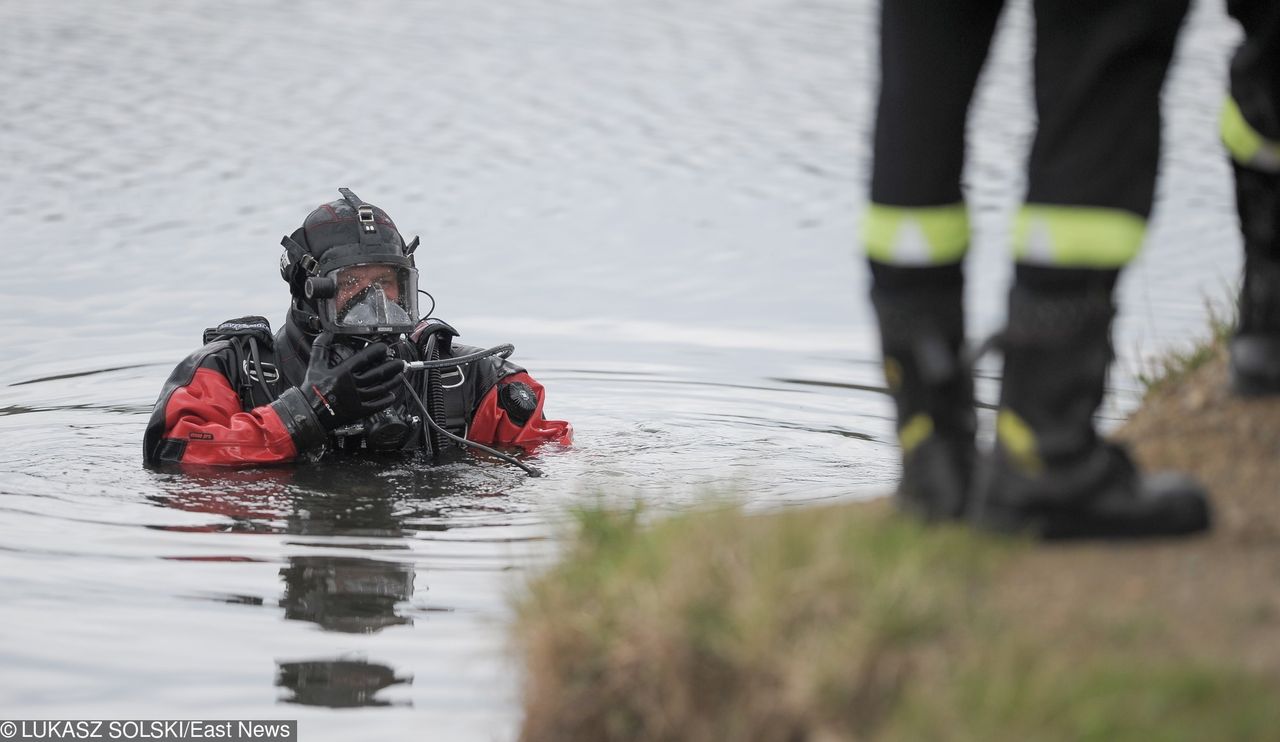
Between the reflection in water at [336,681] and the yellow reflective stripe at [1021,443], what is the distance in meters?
1.51

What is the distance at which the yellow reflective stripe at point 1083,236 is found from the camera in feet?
9.33

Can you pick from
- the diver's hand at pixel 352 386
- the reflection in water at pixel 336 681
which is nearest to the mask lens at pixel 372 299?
the diver's hand at pixel 352 386

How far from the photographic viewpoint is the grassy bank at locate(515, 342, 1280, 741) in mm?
2398

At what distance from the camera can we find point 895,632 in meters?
2.57

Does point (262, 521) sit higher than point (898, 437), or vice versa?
point (898, 437)

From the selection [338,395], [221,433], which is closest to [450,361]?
[338,395]

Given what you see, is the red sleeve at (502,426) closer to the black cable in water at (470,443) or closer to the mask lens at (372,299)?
the black cable in water at (470,443)

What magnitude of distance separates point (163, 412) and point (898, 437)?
3.46 m

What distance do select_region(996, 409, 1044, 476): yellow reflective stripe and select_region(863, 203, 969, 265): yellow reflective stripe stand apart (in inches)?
12.2

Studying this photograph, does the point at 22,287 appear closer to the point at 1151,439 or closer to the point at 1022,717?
the point at 1151,439

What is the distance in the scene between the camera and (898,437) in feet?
10.3

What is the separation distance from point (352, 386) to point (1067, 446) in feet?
10.7

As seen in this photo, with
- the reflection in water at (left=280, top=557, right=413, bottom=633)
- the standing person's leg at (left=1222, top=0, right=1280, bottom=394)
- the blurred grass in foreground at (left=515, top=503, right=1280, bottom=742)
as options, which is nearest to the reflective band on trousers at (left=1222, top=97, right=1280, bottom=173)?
the standing person's leg at (left=1222, top=0, right=1280, bottom=394)

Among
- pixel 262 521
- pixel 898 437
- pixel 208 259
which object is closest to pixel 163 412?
pixel 262 521
